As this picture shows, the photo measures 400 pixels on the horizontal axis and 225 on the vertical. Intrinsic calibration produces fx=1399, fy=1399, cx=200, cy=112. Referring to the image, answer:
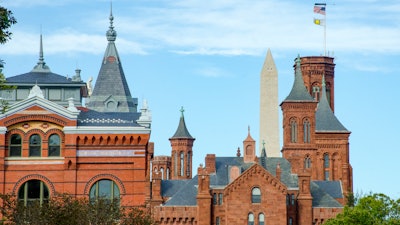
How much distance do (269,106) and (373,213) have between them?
81.9 meters

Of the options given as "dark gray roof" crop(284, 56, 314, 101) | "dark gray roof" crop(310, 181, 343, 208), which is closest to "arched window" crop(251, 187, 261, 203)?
"dark gray roof" crop(310, 181, 343, 208)

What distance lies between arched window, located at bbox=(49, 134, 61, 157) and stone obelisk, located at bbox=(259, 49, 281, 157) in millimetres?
99242

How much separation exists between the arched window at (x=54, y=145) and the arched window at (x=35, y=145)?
660 mm

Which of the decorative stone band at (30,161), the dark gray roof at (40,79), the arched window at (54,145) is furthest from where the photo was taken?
the dark gray roof at (40,79)

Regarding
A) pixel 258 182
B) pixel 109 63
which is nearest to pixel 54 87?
pixel 109 63

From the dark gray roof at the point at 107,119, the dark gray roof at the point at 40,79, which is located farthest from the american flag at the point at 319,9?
the dark gray roof at the point at 107,119

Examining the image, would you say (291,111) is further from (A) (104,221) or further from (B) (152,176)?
(A) (104,221)

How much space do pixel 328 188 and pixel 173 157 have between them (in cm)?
3372

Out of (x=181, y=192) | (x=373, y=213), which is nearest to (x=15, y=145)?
(x=373, y=213)

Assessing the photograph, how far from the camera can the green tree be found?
10006 cm

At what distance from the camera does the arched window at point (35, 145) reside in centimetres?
8350

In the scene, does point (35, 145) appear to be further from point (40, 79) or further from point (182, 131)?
point (182, 131)

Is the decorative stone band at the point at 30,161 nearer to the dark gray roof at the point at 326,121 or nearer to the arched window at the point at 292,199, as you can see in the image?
the arched window at the point at 292,199

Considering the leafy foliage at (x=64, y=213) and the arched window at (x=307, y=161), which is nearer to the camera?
the leafy foliage at (x=64, y=213)
